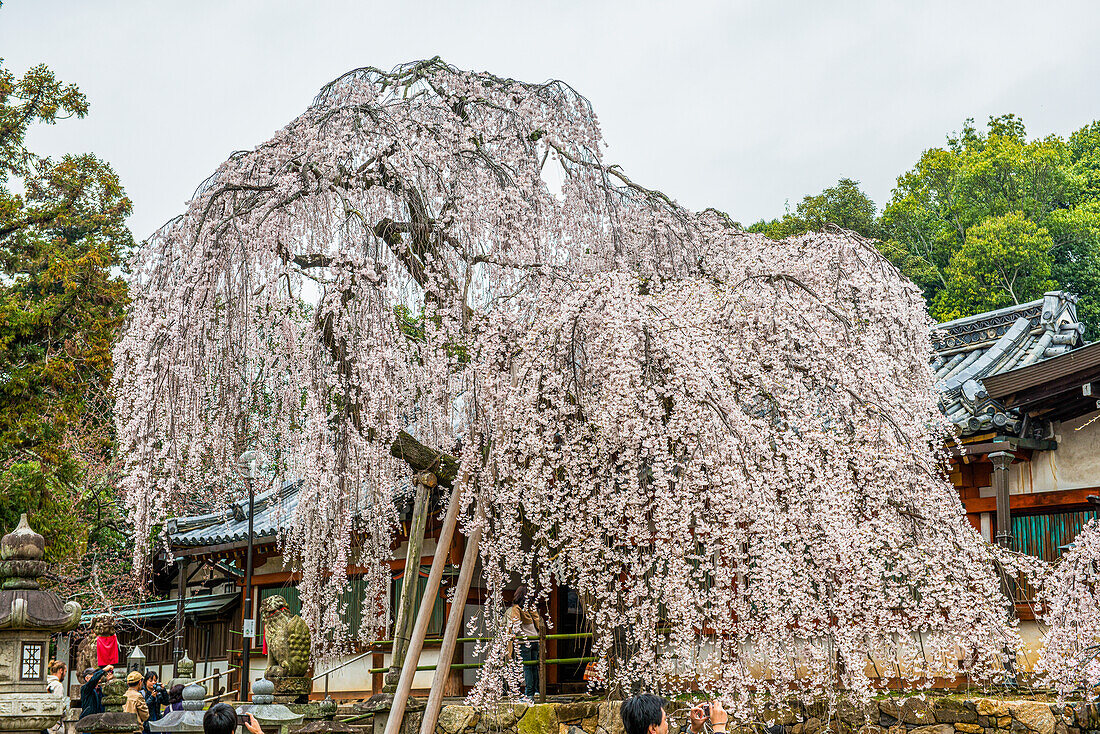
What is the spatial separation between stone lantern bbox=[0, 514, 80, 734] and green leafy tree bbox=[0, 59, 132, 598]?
750 cm

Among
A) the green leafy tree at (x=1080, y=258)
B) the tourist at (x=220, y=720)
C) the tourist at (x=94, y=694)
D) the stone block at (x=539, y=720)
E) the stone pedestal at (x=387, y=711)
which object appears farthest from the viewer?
the green leafy tree at (x=1080, y=258)

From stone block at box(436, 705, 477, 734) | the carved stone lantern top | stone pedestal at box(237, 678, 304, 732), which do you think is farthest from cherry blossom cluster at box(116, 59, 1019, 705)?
stone block at box(436, 705, 477, 734)

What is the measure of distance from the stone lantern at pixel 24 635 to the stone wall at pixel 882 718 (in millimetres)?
4577

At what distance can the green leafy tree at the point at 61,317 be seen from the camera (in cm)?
1735

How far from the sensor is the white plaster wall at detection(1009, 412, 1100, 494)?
34.3 feet

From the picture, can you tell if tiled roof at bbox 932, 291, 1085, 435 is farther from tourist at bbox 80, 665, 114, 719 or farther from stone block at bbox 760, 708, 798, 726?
tourist at bbox 80, 665, 114, 719

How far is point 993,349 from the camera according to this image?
1332 centimetres

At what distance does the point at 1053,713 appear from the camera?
8.96 metres

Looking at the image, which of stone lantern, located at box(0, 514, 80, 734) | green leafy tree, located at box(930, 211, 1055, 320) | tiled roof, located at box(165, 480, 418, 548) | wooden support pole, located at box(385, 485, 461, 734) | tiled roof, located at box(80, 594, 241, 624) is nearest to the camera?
stone lantern, located at box(0, 514, 80, 734)

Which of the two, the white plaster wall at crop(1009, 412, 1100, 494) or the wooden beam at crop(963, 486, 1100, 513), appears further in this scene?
the white plaster wall at crop(1009, 412, 1100, 494)

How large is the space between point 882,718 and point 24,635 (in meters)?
7.95

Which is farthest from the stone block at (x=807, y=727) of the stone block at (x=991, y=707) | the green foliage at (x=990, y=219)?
the green foliage at (x=990, y=219)

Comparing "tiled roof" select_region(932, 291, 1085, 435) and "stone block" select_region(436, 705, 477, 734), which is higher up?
"tiled roof" select_region(932, 291, 1085, 435)

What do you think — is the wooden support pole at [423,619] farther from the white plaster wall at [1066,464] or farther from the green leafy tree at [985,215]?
the green leafy tree at [985,215]
